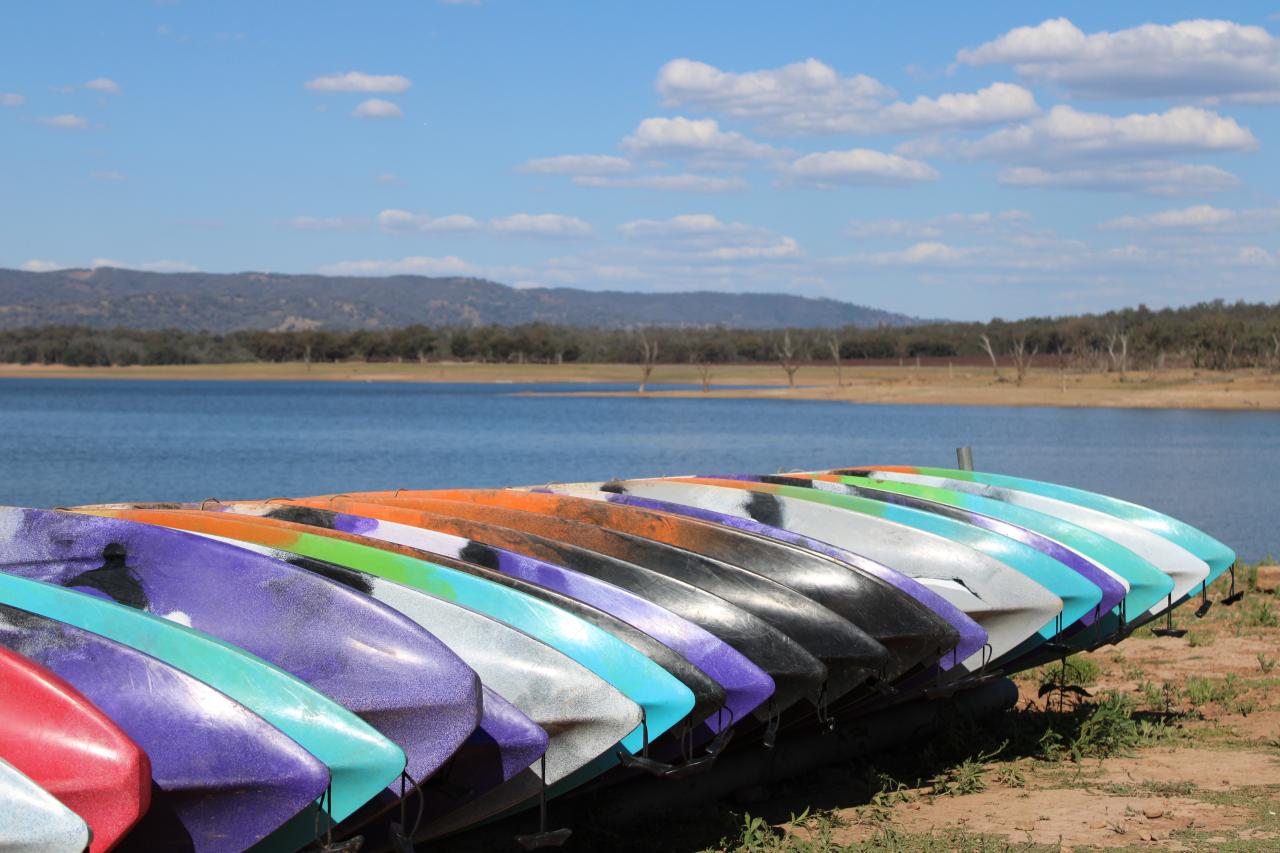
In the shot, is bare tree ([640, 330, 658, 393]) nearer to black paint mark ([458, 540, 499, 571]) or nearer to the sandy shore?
the sandy shore

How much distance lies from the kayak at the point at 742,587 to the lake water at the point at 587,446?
13791 mm

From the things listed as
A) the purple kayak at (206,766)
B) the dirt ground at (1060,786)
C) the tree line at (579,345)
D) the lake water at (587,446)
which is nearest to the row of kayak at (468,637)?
the purple kayak at (206,766)

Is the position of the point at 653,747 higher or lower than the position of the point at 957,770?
higher

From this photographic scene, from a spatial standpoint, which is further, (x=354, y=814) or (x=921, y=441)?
(x=921, y=441)

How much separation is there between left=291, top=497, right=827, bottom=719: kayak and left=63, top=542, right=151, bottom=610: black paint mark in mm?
1409

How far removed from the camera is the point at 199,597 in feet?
16.1

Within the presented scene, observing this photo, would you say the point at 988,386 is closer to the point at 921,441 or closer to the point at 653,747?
the point at 921,441

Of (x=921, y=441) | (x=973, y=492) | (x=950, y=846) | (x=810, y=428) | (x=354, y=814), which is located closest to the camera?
(x=354, y=814)

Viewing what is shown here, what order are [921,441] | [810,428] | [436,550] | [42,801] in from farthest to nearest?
[810,428]
[921,441]
[436,550]
[42,801]

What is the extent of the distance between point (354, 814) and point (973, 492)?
5.04m

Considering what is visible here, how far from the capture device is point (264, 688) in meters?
3.96

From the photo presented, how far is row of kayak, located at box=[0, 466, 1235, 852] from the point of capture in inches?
→ 146

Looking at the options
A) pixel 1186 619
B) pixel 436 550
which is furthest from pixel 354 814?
pixel 1186 619

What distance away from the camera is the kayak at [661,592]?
519cm
